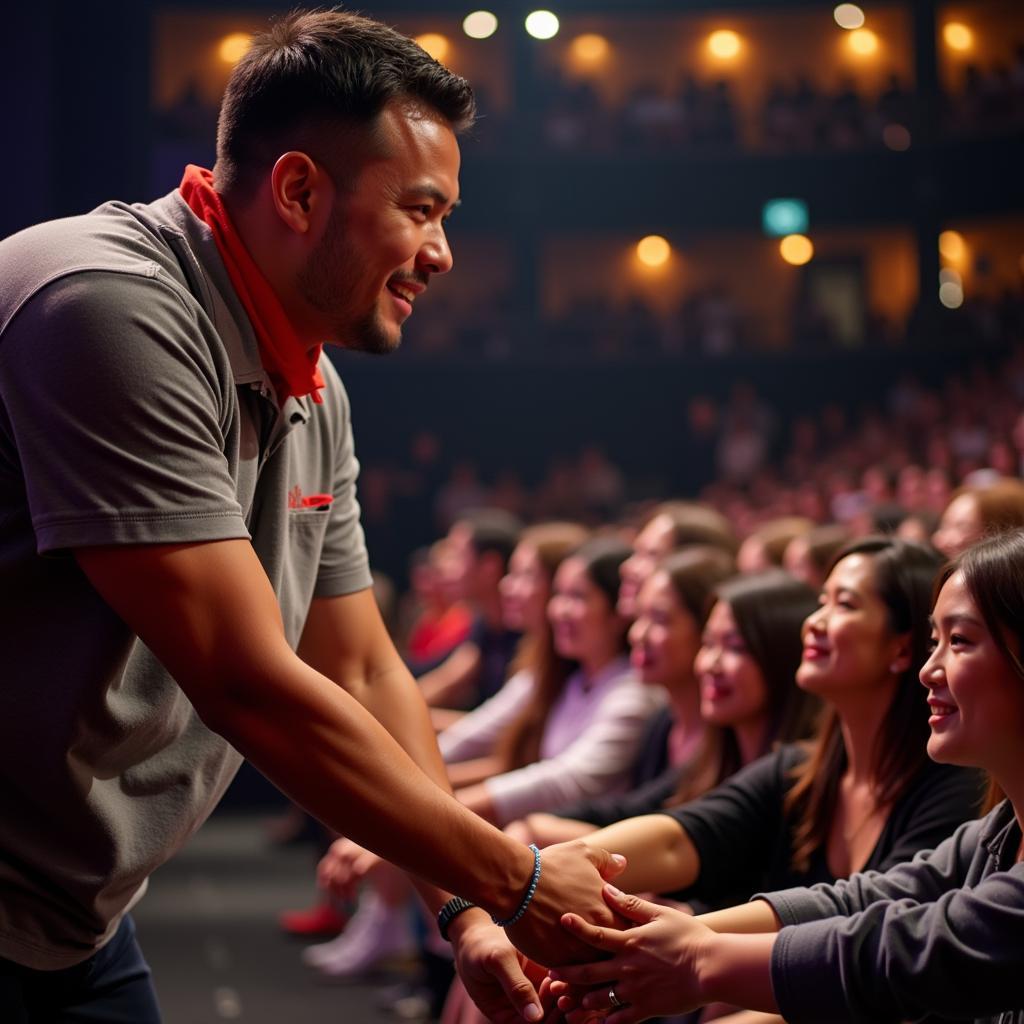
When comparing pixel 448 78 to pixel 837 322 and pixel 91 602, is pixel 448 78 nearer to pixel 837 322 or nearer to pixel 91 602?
pixel 91 602

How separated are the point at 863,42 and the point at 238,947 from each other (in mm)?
14922

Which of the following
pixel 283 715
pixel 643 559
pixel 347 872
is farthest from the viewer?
pixel 643 559

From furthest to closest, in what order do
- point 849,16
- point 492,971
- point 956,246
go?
point 849,16 → point 956,246 → point 492,971

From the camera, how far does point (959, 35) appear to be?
651 inches

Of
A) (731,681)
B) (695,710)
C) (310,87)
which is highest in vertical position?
(310,87)

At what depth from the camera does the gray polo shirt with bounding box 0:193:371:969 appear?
1.46 metres

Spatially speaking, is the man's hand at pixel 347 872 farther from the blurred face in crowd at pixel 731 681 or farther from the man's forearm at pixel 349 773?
the man's forearm at pixel 349 773

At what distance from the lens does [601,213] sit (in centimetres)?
1603

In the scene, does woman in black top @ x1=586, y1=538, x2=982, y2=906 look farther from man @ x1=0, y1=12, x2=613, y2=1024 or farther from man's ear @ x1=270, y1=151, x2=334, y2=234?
man's ear @ x1=270, y1=151, x2=334, y2=234

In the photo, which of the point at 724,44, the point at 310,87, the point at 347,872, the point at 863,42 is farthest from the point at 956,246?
the point at 310,87

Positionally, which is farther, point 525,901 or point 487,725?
point 487,725

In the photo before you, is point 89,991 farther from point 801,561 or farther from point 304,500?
point 801,561

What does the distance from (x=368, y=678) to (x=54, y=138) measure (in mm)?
9656

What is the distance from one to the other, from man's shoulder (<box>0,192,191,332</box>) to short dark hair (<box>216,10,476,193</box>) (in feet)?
0.64
